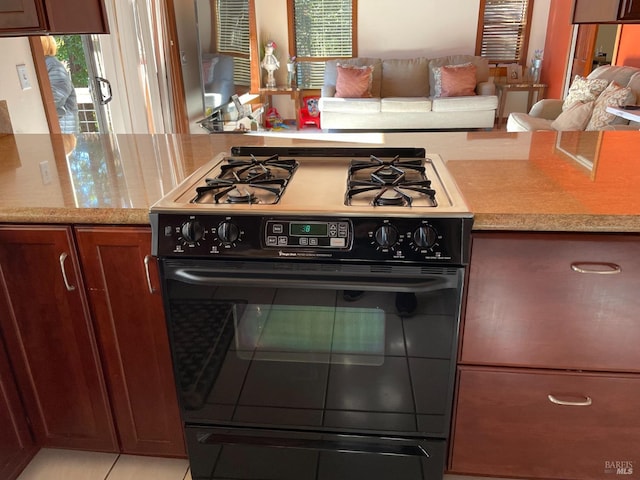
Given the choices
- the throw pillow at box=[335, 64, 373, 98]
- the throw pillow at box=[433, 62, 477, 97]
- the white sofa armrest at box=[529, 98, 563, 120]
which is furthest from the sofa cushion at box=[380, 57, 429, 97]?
the white sofa armrest at box=[529, 98, 563, 120]

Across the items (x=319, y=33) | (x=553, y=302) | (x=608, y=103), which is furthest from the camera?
(x=319, y=33)

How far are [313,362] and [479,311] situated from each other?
0.44 m

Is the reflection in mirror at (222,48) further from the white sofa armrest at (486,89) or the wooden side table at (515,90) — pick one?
the wooden side table at (515,90)

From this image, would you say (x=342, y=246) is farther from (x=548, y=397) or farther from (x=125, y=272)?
(x=548, y=397)

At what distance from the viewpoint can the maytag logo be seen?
4.36ft

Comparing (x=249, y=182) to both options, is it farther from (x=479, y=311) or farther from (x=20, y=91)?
(x=20, y=91)

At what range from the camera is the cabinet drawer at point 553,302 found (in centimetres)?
111

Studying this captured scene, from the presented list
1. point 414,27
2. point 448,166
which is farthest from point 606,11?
point 414,27

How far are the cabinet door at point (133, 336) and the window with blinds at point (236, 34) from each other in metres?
4.62

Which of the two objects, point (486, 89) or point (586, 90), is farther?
point (486, 89)

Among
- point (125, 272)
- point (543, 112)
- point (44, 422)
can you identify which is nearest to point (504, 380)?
point (125, 272)

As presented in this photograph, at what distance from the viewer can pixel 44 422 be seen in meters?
1.52

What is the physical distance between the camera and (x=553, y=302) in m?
1.17

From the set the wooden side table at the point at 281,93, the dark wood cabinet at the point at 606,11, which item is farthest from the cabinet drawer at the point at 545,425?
the wooden side table at the point at 281,93
